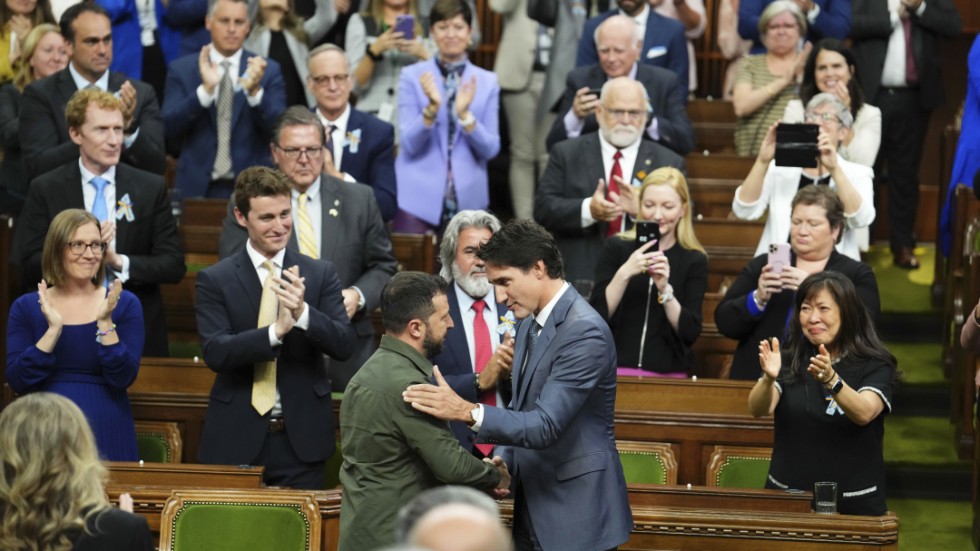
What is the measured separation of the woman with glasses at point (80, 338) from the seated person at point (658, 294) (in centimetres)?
177

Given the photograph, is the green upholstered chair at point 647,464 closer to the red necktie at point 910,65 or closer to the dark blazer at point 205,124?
the dark blazer at point 205,124

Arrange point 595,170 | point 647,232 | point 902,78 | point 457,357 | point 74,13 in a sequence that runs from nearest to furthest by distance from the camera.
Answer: point 457,357 < point 647,232 < point 595,170 < point 74,13 < point 902,78

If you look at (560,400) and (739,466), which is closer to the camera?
(560,400)

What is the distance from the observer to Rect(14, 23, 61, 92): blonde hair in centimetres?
702

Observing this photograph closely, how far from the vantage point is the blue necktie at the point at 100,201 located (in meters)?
5.93

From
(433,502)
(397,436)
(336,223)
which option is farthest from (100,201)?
(433,502)

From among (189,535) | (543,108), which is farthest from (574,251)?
(189,535)

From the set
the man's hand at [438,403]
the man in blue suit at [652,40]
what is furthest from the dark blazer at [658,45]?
the man's hand at [438,403]

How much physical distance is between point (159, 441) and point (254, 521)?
1.15 metres

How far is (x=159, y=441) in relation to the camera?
572 centimetres

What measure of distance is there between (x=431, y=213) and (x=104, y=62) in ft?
5.36

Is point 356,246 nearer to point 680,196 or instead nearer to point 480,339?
point 480,339

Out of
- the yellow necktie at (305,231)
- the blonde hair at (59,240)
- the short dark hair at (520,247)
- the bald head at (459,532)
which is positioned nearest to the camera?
the bald head at (459,532)

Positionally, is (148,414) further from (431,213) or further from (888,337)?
(888,337)
